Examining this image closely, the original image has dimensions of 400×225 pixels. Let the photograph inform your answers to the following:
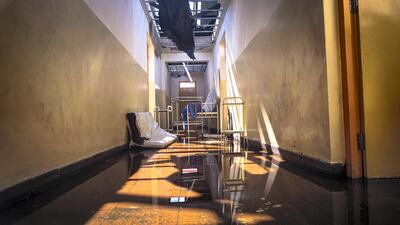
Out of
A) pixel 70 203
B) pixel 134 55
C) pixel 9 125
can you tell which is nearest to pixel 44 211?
pixel 70 203

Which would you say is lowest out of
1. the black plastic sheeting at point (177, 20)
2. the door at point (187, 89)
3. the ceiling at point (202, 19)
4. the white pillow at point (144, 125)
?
the white pillow at point (144, 125)

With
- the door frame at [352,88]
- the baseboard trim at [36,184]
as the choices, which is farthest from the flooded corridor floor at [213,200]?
the door frame at [352,88]

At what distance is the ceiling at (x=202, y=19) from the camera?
6840 millimetres

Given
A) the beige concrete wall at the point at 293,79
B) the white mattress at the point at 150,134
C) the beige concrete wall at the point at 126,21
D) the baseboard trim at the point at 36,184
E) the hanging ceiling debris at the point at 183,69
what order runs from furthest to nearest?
1. the hanging ceiling debris at the point at 183,69
2. the white mattress at the point at 150,134
3. the beige concrete wall at the point at 126,21
4. the beige concrete wall at the point at 293,79
5. the baseboard trim at the point at 36,184

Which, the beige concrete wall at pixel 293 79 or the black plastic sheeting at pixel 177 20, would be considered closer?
the beige concrete wall at pixel 293 79

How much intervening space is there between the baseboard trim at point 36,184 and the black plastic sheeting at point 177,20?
380cm

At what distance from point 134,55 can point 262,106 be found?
9.03 ft

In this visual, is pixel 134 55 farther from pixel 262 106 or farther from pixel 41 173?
pixel 41 173

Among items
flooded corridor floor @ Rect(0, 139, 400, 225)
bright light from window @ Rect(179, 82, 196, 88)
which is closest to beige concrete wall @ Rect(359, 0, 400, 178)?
flooded corridor floor @ Rect(0, 139, 400, 225)

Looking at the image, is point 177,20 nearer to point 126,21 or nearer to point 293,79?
point 126,21

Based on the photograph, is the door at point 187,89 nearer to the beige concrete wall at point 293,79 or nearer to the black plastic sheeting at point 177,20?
the black plastic sheeting at point 177,20

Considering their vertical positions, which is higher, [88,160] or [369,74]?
[369,74]

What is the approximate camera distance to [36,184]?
1.80 m

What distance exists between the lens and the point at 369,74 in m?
1.99
